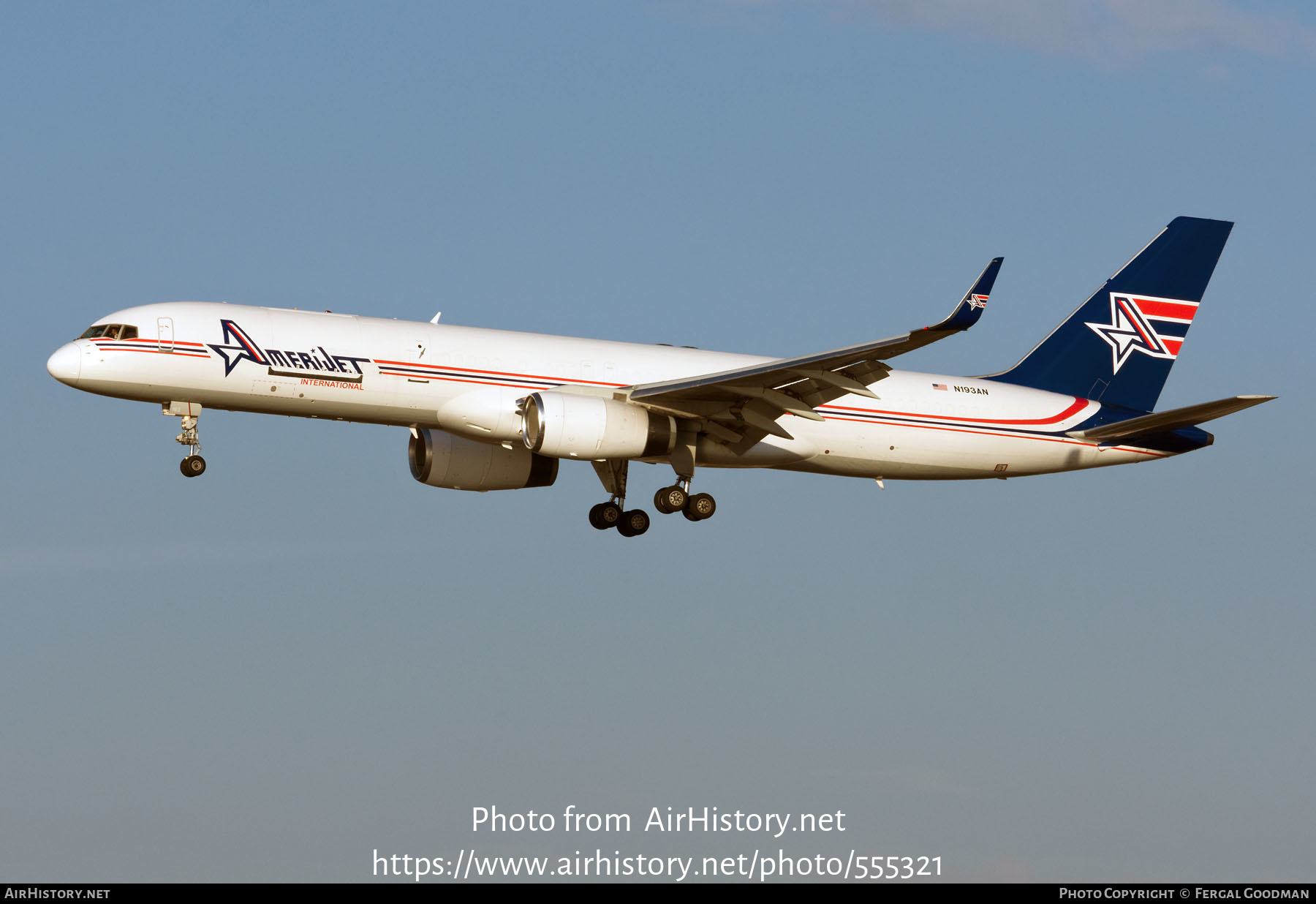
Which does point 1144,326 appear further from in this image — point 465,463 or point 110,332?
point 110,332

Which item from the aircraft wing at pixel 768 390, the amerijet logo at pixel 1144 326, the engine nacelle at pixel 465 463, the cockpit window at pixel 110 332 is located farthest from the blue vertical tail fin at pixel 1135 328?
the cockpit window at pixel 110 332

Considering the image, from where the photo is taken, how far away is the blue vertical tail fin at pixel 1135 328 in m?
51.0

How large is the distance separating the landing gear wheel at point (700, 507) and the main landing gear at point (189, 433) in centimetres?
1180

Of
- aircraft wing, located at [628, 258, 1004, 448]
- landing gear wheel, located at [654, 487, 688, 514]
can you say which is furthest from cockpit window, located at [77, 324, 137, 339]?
landing gear wheel, located at [654, 487, 688, 514]

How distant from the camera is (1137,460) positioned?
4994 centimetres

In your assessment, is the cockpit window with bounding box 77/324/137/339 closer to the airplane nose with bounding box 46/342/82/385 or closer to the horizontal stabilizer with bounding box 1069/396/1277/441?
the airplane nose with bounding box 46/342/82/385

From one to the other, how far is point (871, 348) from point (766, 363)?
3.92 meters

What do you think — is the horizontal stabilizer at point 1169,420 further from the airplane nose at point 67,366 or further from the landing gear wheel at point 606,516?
the airplane nose at point 67,366

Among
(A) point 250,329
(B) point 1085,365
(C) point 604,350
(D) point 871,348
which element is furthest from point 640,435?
(B) point 1085,365

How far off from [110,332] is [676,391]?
12.9m

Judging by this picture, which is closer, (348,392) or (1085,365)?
(348,392)

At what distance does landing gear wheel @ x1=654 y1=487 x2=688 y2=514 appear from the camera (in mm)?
46906

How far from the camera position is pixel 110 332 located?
4288 cm

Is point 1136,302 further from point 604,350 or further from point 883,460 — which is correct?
point 604,350
